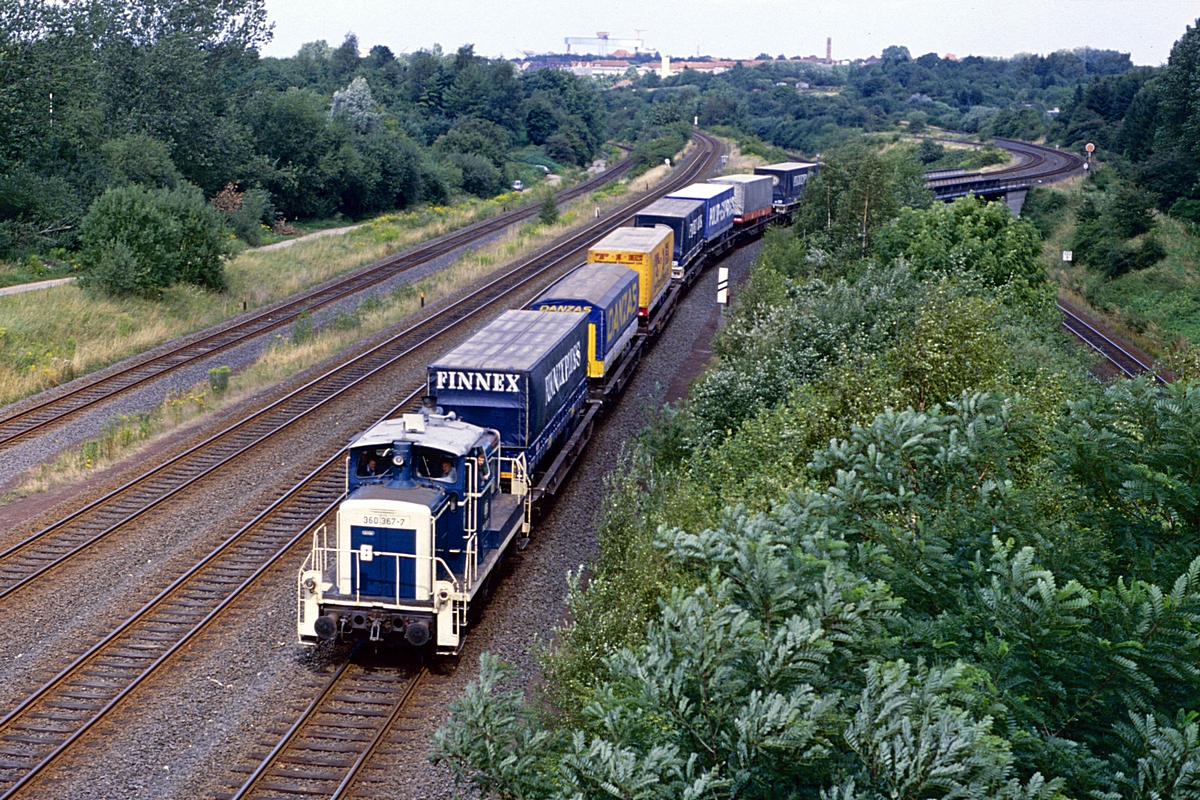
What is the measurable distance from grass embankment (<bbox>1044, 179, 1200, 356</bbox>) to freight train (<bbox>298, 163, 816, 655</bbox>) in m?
25.2

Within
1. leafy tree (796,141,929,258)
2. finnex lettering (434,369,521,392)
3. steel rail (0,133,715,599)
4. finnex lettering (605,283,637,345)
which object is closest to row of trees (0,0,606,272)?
steel rail (0,133,715,599)

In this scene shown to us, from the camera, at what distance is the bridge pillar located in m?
72.6

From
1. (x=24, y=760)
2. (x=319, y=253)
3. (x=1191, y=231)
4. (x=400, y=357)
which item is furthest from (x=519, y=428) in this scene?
(x=1191, y=231)

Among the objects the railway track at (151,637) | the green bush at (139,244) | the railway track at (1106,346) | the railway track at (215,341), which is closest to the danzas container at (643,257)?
the railway track at (151,637)

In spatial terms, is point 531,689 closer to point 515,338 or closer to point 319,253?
point 515,338

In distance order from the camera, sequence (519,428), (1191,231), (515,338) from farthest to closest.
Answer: (1191,231), (515,338), (519,428)

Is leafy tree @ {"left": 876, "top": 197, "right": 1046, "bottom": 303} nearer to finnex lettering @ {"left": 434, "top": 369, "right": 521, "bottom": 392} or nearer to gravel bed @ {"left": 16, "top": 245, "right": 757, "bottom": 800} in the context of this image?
gravel bed @ {"left": 16, "top": 245, "right": 757, "bottom": 800}

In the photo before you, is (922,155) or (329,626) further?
(922,155)

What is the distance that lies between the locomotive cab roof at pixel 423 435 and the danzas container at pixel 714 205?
3278cm

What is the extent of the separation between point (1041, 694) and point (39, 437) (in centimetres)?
2448

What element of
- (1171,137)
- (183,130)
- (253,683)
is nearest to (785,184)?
(1171,137)

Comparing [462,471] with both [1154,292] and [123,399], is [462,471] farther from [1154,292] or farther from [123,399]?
[1154,292]

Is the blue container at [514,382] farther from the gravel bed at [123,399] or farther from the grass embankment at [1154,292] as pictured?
the grass embankment at [1154,292]

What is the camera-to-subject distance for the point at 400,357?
1307 inches
